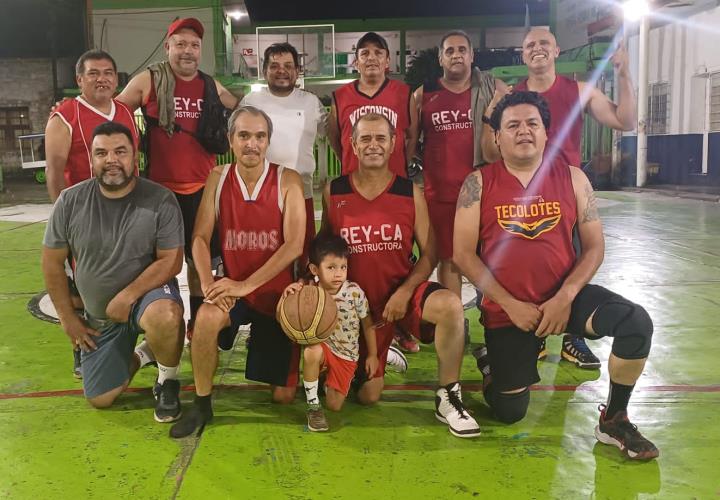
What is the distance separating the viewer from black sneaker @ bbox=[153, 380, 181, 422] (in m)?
3.30

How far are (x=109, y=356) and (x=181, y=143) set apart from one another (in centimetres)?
141

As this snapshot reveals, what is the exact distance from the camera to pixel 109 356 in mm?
3477

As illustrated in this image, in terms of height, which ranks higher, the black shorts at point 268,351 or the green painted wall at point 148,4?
the green painted wall at point 148,4

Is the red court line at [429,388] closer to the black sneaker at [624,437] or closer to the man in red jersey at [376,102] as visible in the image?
the black sneaker at [624,437]

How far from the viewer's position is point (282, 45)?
14.2ft

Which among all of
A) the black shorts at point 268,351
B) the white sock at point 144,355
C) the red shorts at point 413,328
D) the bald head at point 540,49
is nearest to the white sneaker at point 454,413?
the red shorts at point 413,328

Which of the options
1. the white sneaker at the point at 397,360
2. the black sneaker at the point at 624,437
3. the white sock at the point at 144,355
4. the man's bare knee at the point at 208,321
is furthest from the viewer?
the white sneaker at the point at 397,360

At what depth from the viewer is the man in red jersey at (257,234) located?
11.4ft

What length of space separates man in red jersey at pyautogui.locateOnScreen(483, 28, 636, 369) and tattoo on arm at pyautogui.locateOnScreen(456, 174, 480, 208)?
1018mm

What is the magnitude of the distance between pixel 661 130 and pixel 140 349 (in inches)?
685

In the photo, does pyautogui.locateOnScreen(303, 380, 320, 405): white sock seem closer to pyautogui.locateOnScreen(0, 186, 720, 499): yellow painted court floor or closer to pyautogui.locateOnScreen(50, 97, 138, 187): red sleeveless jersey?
pyautogui.locateOnScreen(0, 186, 720, 499): yellow painted court floor

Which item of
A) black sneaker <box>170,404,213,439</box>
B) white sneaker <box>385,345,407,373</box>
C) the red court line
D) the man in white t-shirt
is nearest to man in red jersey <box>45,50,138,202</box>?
the man in white t-shirt

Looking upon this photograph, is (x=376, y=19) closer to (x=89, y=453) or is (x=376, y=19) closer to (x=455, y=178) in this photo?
(x=455, y=178)


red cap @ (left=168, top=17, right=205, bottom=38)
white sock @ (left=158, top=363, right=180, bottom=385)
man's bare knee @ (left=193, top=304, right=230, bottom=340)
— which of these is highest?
red cap @ (left=168, top=17, right=205, bottom=38)
